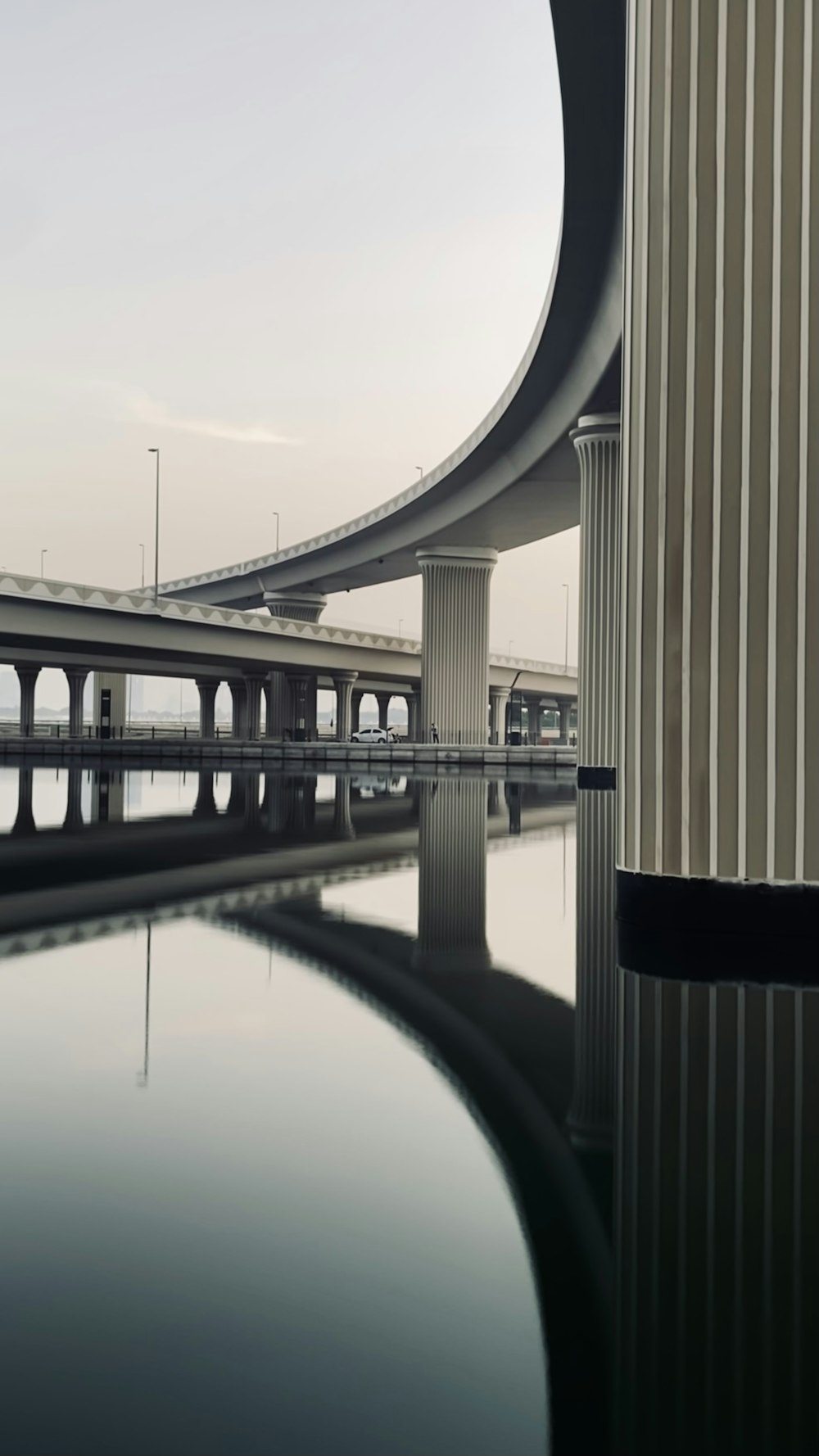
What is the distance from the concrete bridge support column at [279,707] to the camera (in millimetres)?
81875

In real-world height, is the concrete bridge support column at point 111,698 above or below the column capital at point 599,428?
below

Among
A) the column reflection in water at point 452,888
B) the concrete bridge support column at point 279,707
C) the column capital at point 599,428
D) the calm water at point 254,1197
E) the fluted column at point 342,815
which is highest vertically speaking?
the column capital at point 599,428

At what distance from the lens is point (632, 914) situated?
36.7 feet

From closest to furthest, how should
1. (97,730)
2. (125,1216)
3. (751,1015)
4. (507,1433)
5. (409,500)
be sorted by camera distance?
(507,1433) < (125,1216) < (751,1015) < (409,500) < (97,730)

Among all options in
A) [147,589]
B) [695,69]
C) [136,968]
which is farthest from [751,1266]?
[147,589]

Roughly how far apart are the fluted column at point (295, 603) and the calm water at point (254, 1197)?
6755cm

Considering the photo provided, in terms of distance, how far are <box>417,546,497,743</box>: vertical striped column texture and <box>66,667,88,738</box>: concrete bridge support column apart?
30465 mm

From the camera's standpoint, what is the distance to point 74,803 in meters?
28.9

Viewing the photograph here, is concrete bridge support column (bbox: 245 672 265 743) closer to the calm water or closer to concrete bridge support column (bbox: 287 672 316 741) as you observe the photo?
concrete bridge support column (bbox: 287 672 316 741)

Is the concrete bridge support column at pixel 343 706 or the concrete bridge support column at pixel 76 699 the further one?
the concrete bridge support column at pixel 343 706

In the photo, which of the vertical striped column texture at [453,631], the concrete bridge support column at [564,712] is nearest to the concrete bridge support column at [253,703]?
the vertical striped column texture at [453,631]

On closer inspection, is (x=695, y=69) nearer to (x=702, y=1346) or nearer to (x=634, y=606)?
(x=634, y=606)

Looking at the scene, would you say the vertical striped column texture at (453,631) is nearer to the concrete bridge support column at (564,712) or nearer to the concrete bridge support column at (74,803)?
the concrete bridge support column at (74,803)

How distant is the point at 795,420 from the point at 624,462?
6.10 feet
